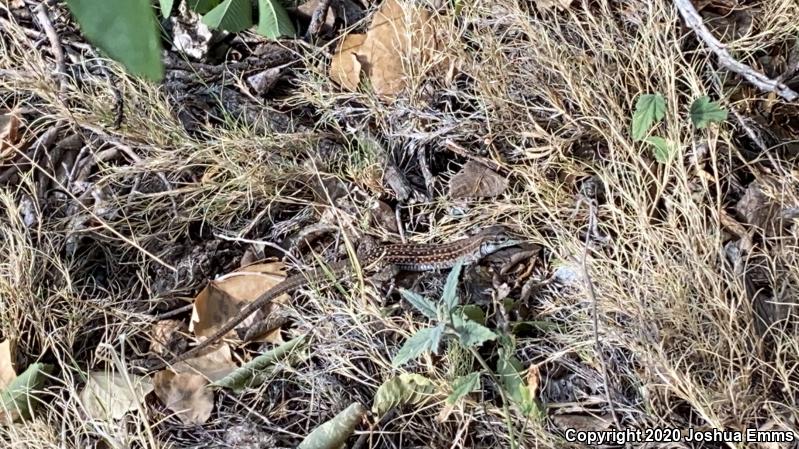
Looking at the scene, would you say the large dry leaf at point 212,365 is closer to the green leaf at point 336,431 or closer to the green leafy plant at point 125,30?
the green leaf at point 336,431

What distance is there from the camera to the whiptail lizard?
1.96m

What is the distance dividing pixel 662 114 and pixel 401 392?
0.94 m

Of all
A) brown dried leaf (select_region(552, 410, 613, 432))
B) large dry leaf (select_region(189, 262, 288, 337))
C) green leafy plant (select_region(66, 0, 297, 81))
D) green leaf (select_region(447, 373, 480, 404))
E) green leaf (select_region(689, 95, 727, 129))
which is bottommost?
brown dried leaf (select_region(552, 410, 613, 432))

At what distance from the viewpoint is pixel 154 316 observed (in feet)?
6.70

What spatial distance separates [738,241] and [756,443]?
1.70 feet

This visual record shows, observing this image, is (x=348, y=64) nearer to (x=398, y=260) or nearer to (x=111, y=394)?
(x=398, y=260)

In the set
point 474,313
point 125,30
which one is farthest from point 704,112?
point 125,30

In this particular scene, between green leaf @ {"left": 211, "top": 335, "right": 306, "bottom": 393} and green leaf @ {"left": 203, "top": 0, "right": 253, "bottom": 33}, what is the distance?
0.95 metres

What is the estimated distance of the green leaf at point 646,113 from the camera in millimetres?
1842

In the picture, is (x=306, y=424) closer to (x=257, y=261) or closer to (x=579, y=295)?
(x=257, y=261)

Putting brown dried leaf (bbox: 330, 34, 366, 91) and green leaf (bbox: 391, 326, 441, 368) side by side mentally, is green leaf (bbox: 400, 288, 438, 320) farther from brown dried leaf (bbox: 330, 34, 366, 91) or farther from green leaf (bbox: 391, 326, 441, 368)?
brown dried leaf (bbox: 330, 34, 366, 91)

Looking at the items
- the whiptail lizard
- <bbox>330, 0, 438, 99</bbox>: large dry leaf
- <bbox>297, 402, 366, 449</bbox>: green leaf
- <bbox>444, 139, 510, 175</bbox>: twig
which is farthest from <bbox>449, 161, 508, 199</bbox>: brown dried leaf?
<bbox>297, 402, 366, 449</bbox>: green leaf

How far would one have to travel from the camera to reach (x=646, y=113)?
185 centimetres

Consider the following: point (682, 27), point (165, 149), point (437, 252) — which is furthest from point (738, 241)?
point (165, 149)
